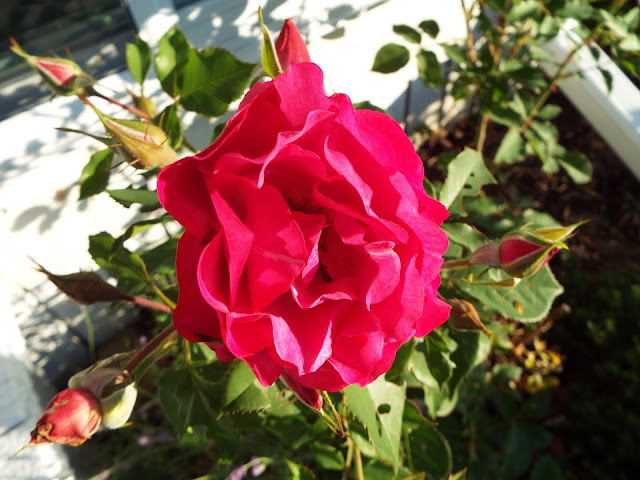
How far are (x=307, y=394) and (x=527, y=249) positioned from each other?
31 centimetres

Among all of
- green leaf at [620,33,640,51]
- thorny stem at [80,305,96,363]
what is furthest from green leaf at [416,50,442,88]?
thorny stem at [80,305,96,363]

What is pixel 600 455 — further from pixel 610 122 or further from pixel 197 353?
pixel 197 353

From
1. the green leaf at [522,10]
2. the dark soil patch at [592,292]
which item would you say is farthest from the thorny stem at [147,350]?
the dark soil patch at [592,292]

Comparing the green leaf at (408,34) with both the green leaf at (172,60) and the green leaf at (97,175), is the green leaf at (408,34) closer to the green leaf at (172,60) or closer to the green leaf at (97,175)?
the green leaf at (172,60)

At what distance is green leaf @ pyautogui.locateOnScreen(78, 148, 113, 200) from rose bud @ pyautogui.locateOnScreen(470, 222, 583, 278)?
24.0 inches

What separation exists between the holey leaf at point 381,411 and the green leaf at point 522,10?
89cm

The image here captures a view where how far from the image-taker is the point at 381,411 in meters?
0.71

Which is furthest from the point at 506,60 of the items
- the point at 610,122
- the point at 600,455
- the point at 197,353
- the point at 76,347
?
the point at 76,347

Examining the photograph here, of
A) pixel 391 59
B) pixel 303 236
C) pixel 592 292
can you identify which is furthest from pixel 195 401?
pixel 592 292

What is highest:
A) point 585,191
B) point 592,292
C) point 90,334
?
point 585,191

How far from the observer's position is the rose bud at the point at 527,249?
574 millimetres

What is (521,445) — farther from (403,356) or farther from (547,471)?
(403,356)

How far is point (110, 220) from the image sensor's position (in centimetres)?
130

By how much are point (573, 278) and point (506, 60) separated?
869mm
